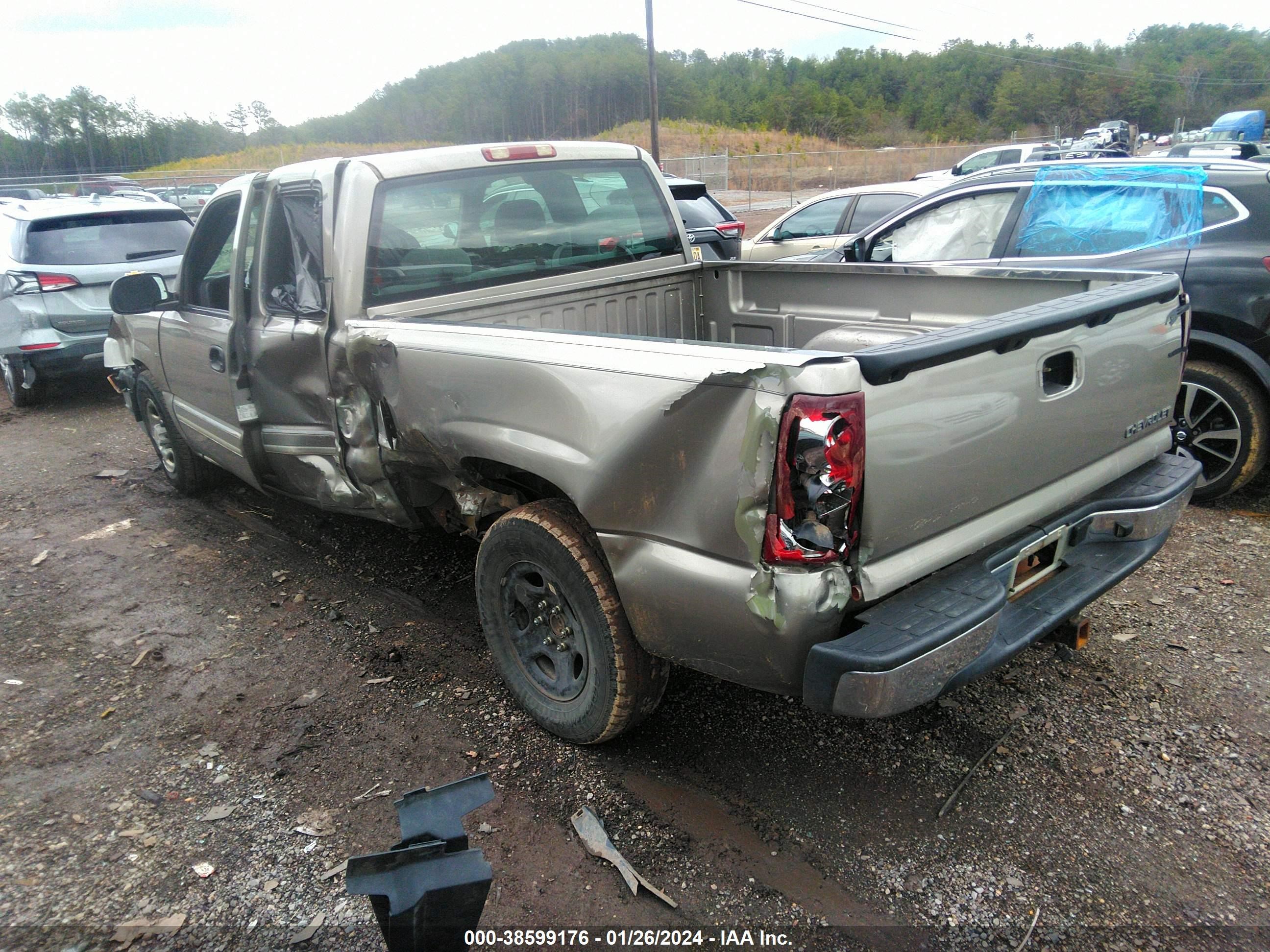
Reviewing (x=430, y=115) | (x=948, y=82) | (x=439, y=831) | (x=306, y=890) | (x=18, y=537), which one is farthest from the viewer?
(x=948, y=82)

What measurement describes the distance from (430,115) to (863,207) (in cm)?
7472

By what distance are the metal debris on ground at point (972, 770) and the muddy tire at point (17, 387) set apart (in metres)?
8.75

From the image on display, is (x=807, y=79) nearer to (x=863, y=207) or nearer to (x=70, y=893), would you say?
(x=863, y=207)

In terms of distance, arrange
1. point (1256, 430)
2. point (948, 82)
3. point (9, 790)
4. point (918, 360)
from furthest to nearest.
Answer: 1. point (948, 82)
2. point (1256, 430)
3. point (9, 790)
4. point (918, 360)

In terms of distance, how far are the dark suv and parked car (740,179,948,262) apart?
328 cm

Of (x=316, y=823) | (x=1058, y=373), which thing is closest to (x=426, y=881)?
(x=316, y=823)

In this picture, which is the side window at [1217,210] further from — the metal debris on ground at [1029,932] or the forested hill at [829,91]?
the forested hill at [829,91]

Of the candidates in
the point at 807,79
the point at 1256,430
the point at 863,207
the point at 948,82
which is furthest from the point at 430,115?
the point at 1256,430

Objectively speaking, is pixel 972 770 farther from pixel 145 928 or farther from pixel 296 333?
pixel 296 333

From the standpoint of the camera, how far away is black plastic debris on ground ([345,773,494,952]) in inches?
69.1

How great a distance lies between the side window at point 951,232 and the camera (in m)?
5.63

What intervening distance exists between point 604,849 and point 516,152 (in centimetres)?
292

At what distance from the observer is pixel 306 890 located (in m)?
2.53

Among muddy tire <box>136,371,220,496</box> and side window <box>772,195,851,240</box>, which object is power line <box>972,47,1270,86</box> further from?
muddy tire <box>136,371,220,496</box>
